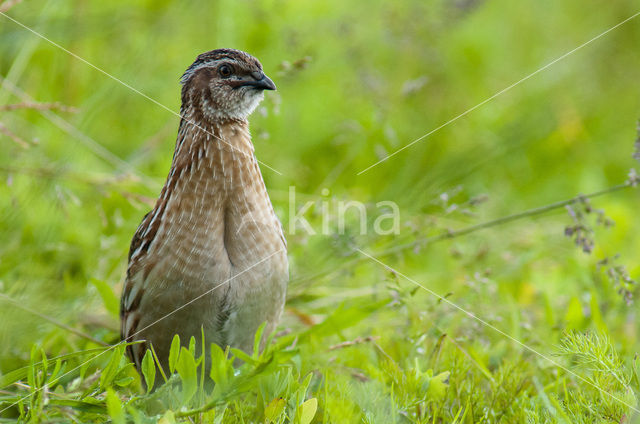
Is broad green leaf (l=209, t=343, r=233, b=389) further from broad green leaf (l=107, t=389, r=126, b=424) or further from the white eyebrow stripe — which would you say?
the white eyebrow stripe

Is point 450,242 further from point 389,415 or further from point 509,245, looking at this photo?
point 389,415

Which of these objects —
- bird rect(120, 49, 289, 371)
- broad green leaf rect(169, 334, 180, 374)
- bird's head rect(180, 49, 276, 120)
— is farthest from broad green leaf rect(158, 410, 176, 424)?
bird's head rect(180, 49, 276, 120)

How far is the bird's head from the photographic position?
3.03 metres

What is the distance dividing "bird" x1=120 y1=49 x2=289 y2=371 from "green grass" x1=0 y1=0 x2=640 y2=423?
7.5 inches

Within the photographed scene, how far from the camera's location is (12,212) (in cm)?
346

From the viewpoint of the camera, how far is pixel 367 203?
4059 mm

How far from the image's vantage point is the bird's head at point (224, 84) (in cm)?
303

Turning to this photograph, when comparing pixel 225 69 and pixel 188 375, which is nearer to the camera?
pixel 188 375

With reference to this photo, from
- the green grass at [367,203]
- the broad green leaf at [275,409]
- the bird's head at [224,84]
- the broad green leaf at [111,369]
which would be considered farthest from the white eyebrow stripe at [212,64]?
the broad green leaf at [275,409]

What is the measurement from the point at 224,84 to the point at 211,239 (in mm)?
675

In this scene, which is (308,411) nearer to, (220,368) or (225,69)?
(220,368)

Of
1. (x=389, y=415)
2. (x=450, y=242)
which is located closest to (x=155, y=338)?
(x=389, y=415)

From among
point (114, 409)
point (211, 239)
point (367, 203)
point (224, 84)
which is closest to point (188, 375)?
point (114, 409)

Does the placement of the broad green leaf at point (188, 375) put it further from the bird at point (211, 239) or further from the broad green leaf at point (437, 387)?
the broad green leaf at point (437, 387)
